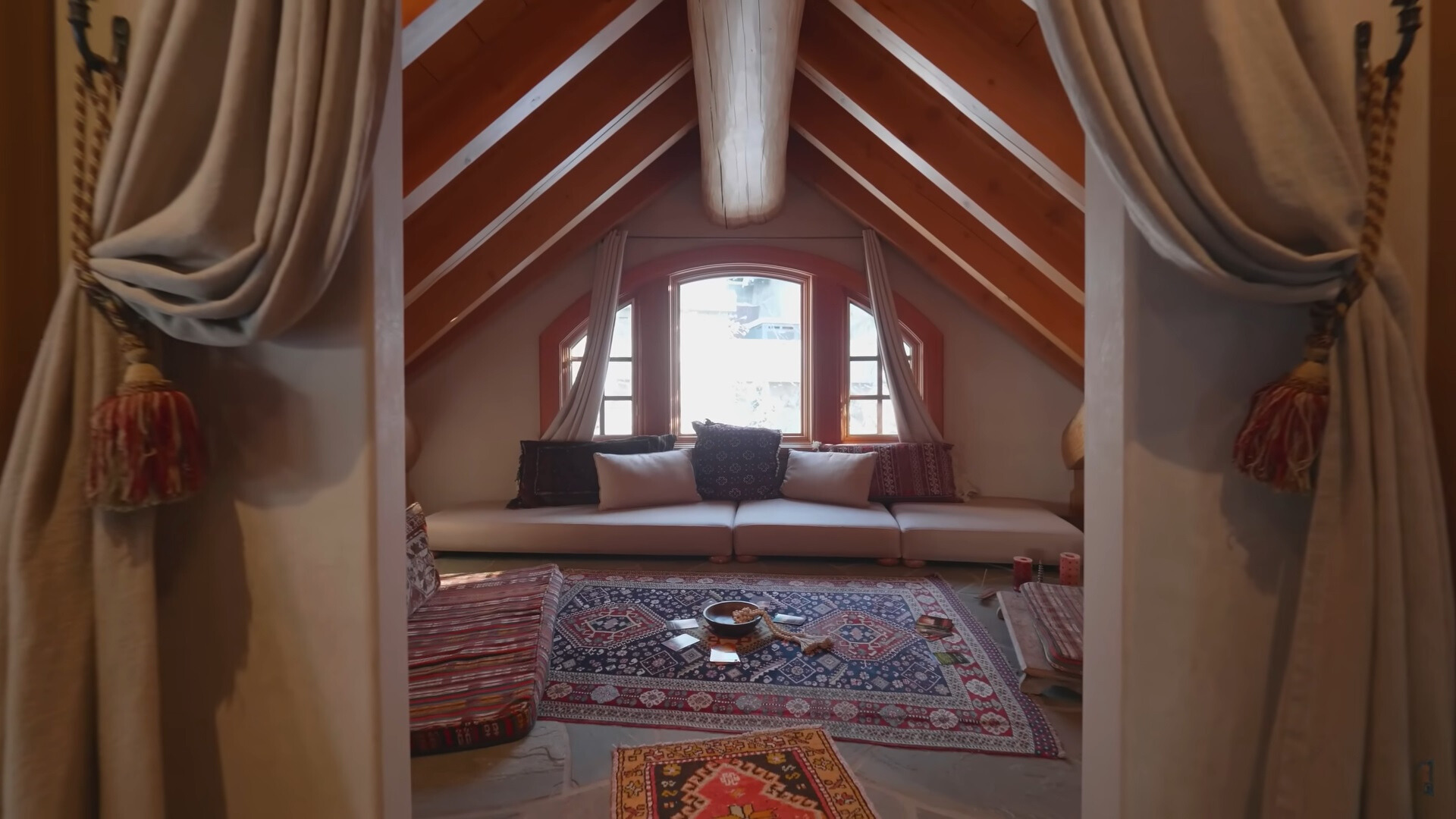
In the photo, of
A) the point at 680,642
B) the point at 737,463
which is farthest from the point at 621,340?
the point at 680,642

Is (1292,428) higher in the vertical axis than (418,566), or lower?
higher

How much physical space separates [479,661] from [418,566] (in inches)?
25.3

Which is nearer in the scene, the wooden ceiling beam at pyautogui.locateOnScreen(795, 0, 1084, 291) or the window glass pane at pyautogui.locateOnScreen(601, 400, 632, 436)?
the wooden ceiling beam at pyautogui.locateOnScreen(795, 0, 1084, 291)

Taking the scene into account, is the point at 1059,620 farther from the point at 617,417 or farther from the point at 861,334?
the point at 617,417

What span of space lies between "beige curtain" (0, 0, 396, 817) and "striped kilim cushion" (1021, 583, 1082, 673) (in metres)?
2.21

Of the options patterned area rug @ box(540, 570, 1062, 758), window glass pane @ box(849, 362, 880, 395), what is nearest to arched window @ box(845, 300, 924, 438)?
window glass pane @ box(849, 362, 880, 395)

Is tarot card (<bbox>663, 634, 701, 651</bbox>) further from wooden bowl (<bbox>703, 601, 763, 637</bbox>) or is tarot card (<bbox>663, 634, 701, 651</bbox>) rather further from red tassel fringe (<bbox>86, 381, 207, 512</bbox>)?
red tassel fringe (<bbox>86, 381, 207, 512</bbox>)

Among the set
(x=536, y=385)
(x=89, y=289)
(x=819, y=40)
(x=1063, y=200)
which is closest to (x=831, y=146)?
(x=819, y=40)

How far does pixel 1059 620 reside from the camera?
88.9 inches

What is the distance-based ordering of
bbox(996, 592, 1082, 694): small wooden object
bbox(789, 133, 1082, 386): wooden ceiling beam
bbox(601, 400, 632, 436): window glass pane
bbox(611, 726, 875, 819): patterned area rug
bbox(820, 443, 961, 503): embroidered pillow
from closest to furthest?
1. bbox(611, 726, 875, 819): patterned area rug
2. bbox(996, 592, 1082, 694): small wooden object
3. bbox(789, 133, 1082, 386): wooden ceiling beam
4. bbox(820, 443, 961, 503): embroidered pillow
5. bbox(601, 400, 632, 436): window glass pane

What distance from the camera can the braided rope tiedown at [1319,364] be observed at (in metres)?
0.73

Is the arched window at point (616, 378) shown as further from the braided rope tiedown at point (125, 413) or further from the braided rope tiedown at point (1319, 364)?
the braided rope tiedown at point (1319, 364)

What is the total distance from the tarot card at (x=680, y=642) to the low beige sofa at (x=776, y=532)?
105cm

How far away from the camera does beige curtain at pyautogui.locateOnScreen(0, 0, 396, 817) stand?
2.46 feet
